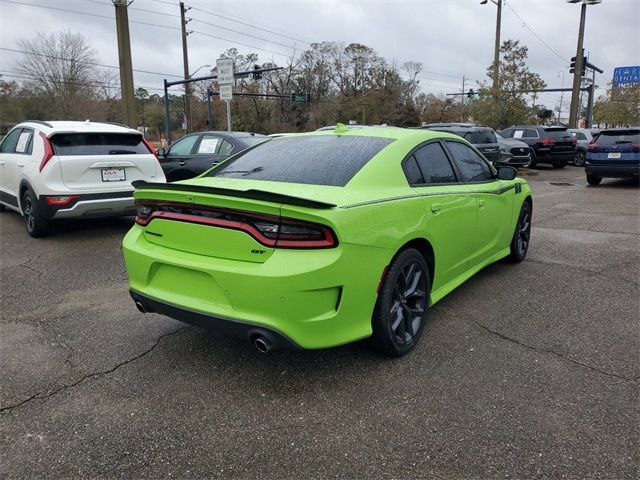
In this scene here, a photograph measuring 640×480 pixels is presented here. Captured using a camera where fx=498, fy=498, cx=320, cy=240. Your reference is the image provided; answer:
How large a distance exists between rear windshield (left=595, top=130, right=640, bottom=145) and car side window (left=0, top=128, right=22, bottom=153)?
44.7ft

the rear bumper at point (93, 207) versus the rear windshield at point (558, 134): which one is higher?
the rear windshield at point (558, 134)

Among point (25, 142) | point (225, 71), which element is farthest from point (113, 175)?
point (225, 71)

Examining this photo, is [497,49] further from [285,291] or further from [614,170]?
[285,291]

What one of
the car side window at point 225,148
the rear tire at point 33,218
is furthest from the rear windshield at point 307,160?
the car side window at point 225,148

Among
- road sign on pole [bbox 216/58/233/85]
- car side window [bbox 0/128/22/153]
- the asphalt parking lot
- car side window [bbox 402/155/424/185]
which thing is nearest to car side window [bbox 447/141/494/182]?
car side window [bbox 402/155/424/185]

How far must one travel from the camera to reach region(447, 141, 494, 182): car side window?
4305 millimetres

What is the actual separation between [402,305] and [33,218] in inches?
223

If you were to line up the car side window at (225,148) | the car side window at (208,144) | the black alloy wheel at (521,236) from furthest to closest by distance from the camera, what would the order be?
the car side window at (208,144), the car side window at (225,148), the black alloy wheel at (521,236)

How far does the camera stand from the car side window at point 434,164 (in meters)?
3.74

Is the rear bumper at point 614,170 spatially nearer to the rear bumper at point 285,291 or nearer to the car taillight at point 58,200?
the rear bumper at point 285,291

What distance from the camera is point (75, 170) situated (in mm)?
6438

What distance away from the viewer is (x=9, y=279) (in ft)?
16.9

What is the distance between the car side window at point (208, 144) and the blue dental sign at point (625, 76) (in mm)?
41618

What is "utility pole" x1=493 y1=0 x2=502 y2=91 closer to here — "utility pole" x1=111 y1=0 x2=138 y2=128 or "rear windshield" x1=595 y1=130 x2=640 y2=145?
"rear windshield" x1=595 y1=130 x2=640 y2=145
